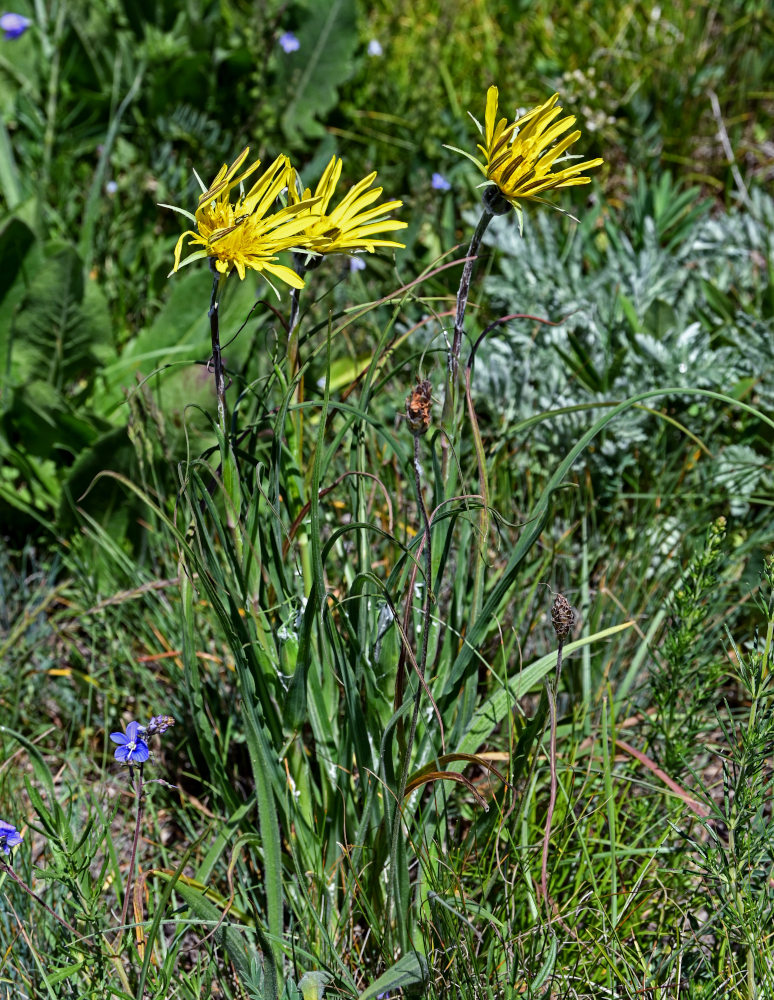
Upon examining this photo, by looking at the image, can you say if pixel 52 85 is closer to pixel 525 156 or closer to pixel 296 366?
pixel 296 366

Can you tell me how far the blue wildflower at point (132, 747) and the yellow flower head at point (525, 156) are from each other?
0.85 meters

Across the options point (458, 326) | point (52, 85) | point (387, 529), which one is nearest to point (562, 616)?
point (458, 326)

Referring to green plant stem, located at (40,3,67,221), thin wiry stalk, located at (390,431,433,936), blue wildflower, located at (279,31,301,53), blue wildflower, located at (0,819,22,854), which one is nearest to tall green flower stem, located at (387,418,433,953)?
thin wiry stalk, located at (390,431,433,936)

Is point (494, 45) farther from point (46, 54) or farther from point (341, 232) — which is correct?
point (341, 232)

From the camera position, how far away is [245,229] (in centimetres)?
114

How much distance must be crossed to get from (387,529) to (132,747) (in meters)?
0.75

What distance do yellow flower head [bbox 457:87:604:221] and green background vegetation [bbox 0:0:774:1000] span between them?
30 centimetres

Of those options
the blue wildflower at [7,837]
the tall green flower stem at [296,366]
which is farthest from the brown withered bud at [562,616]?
the blue wildflower at [7,837]

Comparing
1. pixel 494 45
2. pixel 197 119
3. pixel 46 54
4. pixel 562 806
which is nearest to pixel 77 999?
pixel 562 806

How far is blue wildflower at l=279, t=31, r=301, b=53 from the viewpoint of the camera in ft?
10.6

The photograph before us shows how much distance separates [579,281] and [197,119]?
4.67 feet

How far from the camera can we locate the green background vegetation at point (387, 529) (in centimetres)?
133

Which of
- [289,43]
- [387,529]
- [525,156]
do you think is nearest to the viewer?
[525,156]

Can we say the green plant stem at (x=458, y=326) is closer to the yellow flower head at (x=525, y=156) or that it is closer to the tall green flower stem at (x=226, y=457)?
the yellow flower head at (x=525, y=156)
